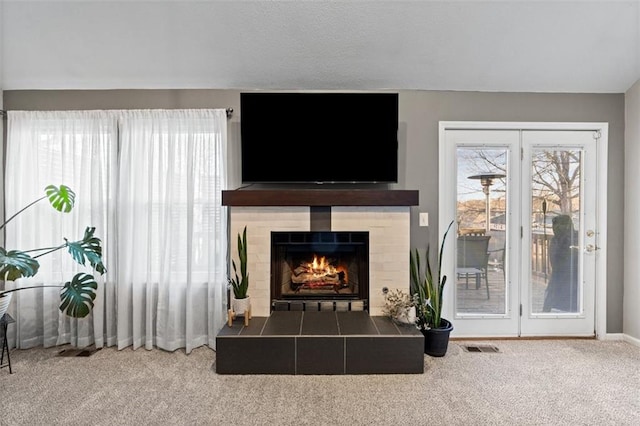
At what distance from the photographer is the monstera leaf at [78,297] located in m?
2.49

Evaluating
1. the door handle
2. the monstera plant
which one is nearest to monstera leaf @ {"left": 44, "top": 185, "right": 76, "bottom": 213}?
the monstera plant

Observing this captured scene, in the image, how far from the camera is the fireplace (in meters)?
2.98

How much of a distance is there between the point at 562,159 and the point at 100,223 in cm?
413

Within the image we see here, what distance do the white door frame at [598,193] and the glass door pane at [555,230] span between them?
0.53ft

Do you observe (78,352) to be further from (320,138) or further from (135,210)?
(320,138)

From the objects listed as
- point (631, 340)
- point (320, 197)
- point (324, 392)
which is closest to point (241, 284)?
point (320, 197)

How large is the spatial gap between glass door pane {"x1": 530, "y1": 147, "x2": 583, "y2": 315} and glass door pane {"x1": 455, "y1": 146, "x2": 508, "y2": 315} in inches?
11.2

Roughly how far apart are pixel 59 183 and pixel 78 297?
109 centimetres

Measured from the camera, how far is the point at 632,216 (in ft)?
9.99

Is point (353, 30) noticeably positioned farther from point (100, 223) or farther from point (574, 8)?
point (100, 223)

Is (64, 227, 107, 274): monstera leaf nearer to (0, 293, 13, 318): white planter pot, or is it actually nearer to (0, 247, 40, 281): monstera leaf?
(0, 247, 40, 281): monstera leaf

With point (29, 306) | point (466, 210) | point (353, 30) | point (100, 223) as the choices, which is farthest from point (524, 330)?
point (29, 306)

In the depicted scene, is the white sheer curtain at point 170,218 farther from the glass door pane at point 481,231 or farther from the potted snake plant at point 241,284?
the glass door pane at point 481,231

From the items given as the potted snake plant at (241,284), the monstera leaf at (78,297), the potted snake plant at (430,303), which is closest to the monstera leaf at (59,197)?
the monstera leaf at (78,297)
